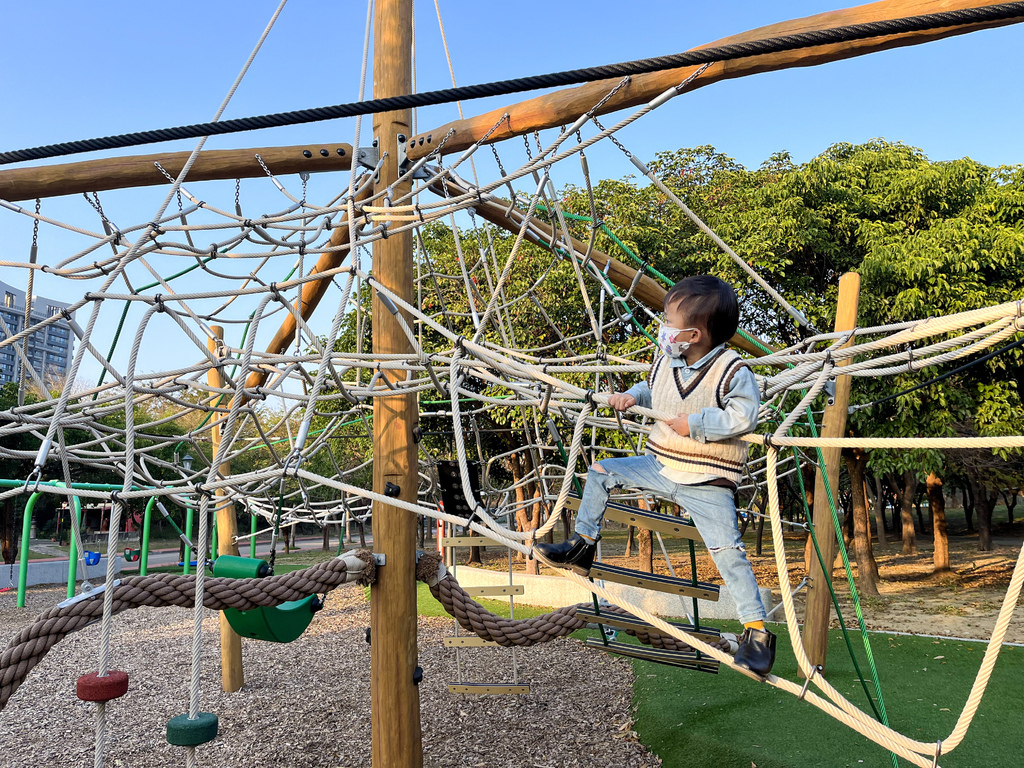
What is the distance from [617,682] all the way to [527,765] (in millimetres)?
2083

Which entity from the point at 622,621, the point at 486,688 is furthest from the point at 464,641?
the point at 622,621

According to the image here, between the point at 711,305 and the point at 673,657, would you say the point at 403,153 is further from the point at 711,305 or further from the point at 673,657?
the point at 673,657

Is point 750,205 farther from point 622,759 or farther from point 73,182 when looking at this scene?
point 73,182

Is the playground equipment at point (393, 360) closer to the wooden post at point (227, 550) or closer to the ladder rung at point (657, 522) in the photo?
the ladder rung at point (657, 522)

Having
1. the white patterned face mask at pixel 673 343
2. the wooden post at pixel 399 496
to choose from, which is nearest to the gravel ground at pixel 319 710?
the wooden post at pixel 399 496

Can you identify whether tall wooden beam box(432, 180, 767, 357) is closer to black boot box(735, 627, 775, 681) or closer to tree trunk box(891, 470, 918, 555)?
black boot box(735, 627, 775, 681)

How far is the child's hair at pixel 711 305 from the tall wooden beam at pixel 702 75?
1.14 m

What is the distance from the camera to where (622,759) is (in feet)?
16.1

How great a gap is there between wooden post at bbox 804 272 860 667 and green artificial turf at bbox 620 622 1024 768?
0.51 m

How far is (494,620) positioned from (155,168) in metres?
3.16

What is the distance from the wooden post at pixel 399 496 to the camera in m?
3.67

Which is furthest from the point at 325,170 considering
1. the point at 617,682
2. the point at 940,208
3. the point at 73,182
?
the point at 940,208

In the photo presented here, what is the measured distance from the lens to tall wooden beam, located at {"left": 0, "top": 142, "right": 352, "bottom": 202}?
4.05 metres

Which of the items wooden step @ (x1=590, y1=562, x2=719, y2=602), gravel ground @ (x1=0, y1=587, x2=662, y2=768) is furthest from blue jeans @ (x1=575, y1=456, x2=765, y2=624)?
gravel ground @ (x1=0, y1=587, x2=662, y2=768)
